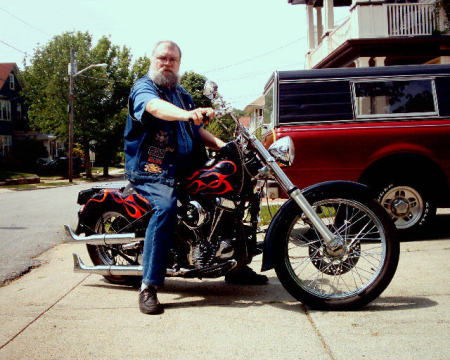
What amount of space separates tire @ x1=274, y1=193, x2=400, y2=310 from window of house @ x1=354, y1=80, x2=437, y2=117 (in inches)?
119

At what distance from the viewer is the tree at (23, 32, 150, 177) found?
119 ft

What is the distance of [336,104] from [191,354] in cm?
434

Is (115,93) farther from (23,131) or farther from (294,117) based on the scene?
(294,117)

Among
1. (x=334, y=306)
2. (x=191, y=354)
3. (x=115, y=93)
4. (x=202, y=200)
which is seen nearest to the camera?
(x=191, y=354)

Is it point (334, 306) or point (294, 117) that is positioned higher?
point (294, 117)

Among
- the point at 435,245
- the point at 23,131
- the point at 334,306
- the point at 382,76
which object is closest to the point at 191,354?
the point at 334,306

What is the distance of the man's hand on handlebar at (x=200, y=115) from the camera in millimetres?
3086

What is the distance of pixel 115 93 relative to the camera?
124ft

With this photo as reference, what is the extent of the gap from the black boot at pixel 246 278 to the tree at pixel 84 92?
33359 millimetres

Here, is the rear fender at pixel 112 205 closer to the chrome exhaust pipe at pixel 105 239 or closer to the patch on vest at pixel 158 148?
the chrome exhaust pipe at pixel 105 239

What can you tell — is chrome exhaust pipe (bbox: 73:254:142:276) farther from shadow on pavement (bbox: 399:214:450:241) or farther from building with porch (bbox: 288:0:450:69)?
building with porch (bbox: 288:0:450:69)

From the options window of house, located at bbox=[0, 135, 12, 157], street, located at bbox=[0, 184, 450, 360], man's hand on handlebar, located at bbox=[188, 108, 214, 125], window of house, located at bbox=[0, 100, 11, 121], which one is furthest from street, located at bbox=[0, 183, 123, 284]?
window of house, located at bbox=[0, 100, 11, 121]

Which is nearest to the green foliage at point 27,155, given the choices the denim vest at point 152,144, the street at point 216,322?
the street at point 216,322

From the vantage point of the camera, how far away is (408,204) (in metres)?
6.02
